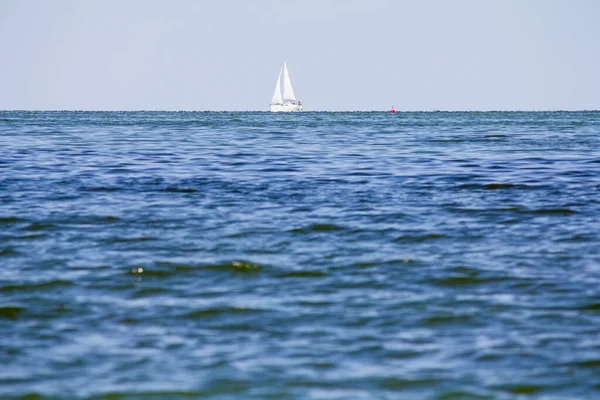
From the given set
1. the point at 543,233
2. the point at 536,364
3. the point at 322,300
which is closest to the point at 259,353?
the point at 322,300

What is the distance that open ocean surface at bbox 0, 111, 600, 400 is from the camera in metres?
7.37

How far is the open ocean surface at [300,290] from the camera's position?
7371 mm

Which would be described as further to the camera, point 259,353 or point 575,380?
point 259,353

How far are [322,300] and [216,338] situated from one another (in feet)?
5.38

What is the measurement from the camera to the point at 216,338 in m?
8.36

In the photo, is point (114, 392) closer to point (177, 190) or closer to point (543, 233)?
point (543, 233)

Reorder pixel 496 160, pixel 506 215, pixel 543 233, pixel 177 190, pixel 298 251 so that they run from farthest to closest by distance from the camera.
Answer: pixel 496 160 < pixel 177 190 < pixel 506 215 < pixel 543 233 < pixel 298 251

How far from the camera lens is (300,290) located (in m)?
10.1
